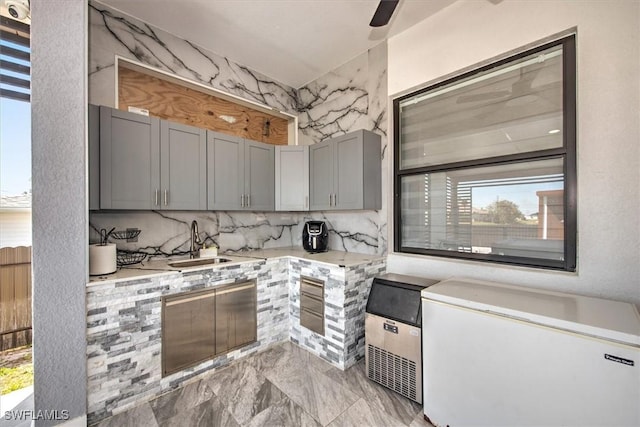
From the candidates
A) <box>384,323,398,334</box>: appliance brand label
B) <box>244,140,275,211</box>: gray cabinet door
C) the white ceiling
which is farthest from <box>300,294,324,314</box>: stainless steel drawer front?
the white ceiling

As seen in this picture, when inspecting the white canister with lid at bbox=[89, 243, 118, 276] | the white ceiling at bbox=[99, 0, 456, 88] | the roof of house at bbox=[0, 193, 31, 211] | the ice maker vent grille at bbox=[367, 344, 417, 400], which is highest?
the white ceiling at bbox=[99, 0, 456, 88]

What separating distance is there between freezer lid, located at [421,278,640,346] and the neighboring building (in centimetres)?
236

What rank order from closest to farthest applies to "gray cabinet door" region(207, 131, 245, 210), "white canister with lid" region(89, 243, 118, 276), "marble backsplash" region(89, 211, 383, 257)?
"white canister with lid" region(89, 243, 118, 276) < "marble backsplash" region(89, 211, 383, 257) < "gray cabinet door" region(207, 131, 245, 210)

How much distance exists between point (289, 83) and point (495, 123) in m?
2.50

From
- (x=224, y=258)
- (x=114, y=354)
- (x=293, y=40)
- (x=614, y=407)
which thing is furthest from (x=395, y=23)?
(x=114, y=354)

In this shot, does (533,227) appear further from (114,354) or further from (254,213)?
(114,354)

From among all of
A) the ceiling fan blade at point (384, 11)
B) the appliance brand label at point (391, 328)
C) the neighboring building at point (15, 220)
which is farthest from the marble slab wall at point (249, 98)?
the ceiling fan blade at point (384, 11)

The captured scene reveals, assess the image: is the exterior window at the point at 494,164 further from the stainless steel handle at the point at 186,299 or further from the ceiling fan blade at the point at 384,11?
the stainless steel handle at the point at 186,299

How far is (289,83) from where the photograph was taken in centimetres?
352

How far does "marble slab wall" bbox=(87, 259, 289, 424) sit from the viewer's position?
5.44ft

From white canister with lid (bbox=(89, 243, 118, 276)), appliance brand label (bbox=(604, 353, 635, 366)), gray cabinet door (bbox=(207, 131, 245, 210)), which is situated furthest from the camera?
gray cabinet door (bbox=(207, 131, 245, 210))

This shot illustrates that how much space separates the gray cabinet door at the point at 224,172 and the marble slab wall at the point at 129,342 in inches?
29.2

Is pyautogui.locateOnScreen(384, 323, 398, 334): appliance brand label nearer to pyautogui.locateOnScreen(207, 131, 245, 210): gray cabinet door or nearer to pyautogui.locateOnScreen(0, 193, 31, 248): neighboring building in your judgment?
pyautogui.locateOnScreen(207, 131, 245, 210): gray cabinet door

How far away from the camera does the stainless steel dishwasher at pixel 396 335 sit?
182 centimetres
